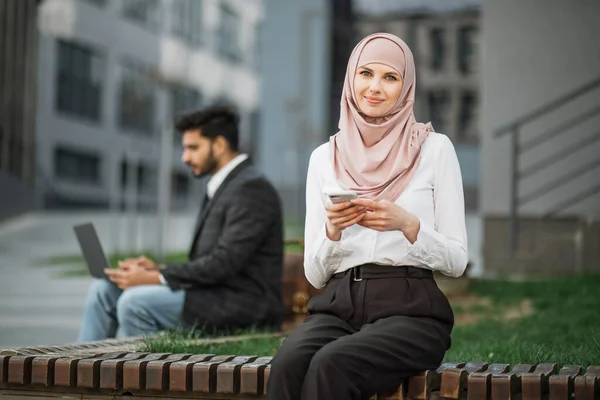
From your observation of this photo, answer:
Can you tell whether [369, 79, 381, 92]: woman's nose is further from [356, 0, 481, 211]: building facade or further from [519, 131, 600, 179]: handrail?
[356, 0, 481, 211]: building facade

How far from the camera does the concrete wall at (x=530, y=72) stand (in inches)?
506

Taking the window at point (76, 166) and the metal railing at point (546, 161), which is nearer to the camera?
the metal railing at point (546, 161)

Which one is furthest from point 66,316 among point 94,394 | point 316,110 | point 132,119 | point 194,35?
point 194,35

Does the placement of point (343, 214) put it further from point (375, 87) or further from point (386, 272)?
point (375, 87)

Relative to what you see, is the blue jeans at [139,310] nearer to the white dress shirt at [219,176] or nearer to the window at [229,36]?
the white dress shirt at [219,176]

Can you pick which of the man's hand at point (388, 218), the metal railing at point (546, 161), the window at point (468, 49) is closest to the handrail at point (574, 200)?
the metal railing at point (546, 161)

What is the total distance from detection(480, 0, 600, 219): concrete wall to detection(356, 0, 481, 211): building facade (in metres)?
19.1

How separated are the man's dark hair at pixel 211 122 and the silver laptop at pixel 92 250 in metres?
0.72

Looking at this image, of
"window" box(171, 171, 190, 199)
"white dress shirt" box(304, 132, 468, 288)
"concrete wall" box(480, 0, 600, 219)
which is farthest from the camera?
"window" box(171, 171, 190, 199)

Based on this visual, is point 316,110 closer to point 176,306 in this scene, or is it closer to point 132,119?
point 132,119

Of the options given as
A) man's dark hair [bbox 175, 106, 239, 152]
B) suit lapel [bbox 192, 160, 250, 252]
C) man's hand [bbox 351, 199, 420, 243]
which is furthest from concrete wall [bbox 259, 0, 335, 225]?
man's hand [bbox 351, 199, 420, 243]

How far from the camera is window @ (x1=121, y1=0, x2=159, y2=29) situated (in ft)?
128

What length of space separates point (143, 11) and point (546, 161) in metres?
29.0

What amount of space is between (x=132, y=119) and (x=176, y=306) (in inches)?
1334
